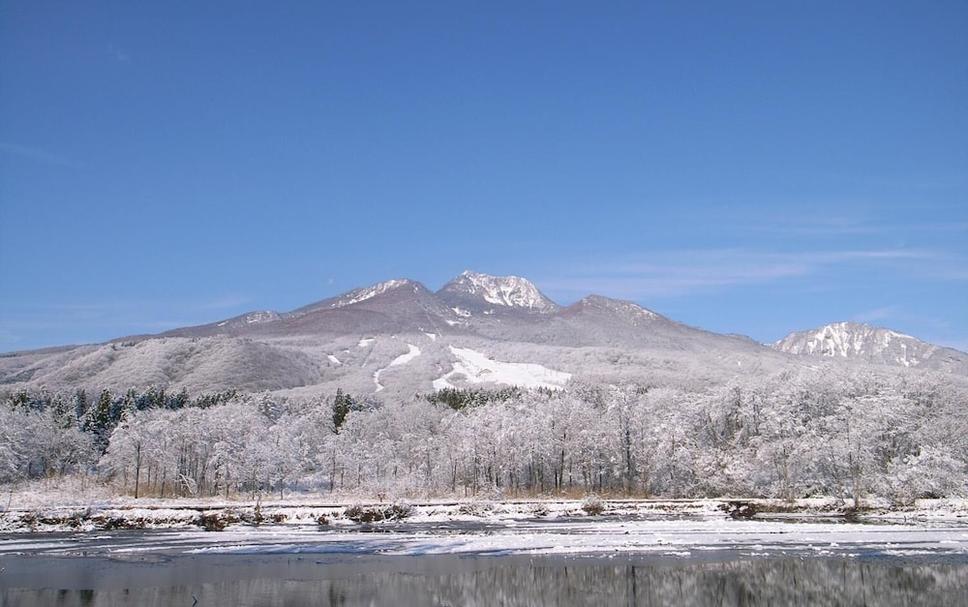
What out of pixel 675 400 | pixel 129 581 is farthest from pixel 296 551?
pixel 675 400

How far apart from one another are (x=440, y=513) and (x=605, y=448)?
4049 centimetres

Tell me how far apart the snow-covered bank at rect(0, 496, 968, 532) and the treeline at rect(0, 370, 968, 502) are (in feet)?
22.4

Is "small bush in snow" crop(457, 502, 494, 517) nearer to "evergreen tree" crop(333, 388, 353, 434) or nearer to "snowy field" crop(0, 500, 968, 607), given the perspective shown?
"snowy field" crop(0, 500, 968, 607)

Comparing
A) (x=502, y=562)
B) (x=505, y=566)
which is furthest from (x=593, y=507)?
(x=505, y=566)

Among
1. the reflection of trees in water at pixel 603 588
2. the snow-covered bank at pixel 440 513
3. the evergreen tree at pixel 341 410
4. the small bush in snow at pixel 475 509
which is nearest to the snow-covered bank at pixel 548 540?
the snow-covered bank at pixel 440 513

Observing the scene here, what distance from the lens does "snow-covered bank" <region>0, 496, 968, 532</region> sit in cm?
6125

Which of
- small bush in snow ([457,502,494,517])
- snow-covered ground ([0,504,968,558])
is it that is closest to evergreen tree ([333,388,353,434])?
small bush in snow ([457,502,494,517])

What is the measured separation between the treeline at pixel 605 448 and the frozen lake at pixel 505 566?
1105 inches

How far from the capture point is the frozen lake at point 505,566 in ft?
93.4

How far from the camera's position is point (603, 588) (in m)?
30.3

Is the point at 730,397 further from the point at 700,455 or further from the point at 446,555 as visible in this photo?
the point at 446,555

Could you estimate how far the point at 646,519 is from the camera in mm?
63438

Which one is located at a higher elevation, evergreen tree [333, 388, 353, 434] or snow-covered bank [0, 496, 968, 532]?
evergreen tree [333, 388, 353, 434]

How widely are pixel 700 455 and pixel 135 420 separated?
8708 cm
